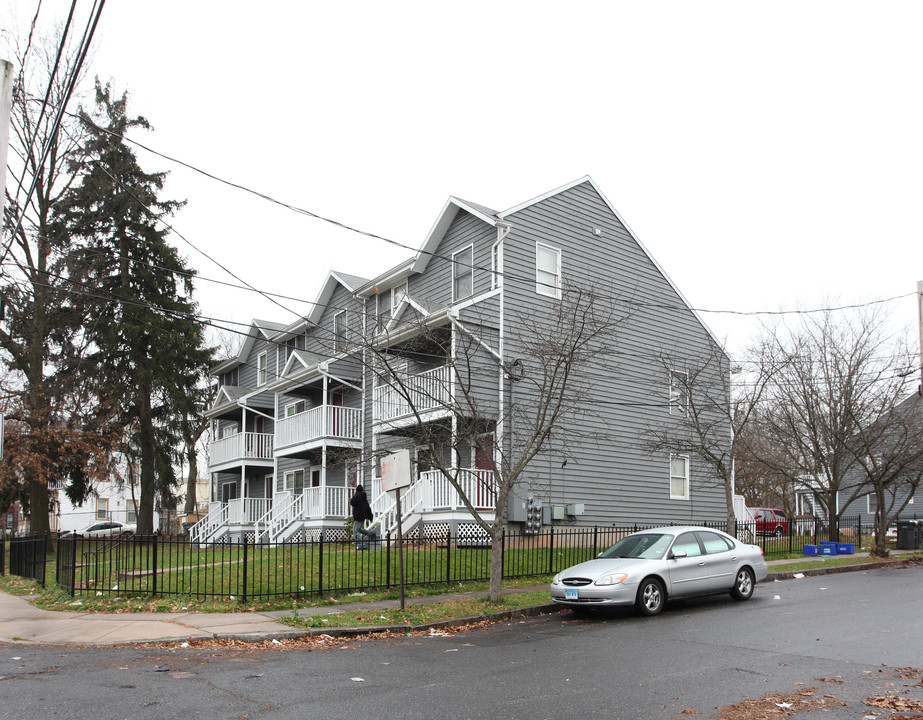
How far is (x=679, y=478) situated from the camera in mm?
29000

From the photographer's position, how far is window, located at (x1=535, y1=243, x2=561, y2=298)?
83.5 ft

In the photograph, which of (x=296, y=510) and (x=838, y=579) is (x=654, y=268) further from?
(x=296, y=510)

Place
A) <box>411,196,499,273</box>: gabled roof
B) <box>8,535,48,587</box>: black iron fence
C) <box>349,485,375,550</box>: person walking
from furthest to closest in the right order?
<box>411,196,499,273</box>: gabled roof
<box>349,485,375,550</box>: person walking
<box>8,535,48,587</box>: black iron fence

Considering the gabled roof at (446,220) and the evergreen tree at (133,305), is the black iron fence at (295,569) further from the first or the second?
the evergreen tree at (133,305)

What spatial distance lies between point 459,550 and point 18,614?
10.2 metres

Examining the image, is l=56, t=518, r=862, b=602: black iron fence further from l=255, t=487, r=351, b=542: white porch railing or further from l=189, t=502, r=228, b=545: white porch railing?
l=189, t=502, r=228, b=545: white porch railing

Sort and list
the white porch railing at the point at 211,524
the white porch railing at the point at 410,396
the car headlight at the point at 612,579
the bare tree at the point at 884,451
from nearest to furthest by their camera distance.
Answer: the car headlight at the point at 612,579, the white porch railing at the point at 410,396, the bare tree at the point at 884,451, the white porch railing at the point at 211,524

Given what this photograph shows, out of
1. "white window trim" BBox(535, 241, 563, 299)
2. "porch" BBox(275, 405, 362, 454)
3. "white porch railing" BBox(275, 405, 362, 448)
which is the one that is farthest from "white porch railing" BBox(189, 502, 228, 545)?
"white window trim" BBox(535, 241, 563, 299)

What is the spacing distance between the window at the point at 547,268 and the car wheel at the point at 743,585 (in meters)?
11.9

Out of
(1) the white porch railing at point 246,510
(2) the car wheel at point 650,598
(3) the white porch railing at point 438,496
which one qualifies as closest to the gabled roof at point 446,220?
(3) the white porch railing at point 438,496

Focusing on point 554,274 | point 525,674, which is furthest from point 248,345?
point 525,674

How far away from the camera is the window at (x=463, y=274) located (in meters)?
25.7

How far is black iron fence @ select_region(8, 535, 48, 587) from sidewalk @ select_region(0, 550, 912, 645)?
4106mm

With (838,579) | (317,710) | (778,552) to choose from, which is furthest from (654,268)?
(317,710)
